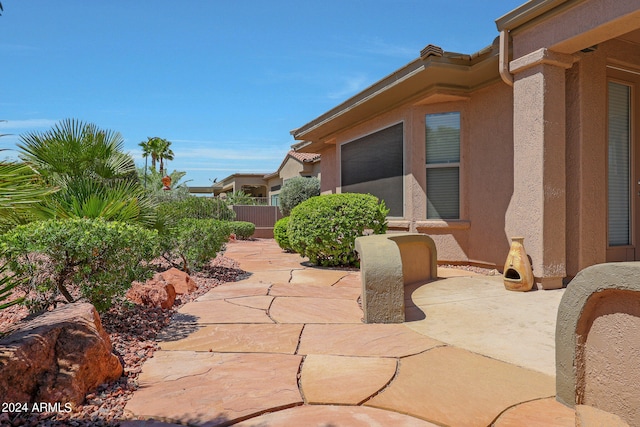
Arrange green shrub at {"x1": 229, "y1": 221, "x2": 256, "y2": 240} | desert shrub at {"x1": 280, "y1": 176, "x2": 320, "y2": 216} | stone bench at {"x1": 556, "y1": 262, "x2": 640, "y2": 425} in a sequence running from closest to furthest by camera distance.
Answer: stone bench at {"x1": 556, "y1": 262, "x2": 640, "y2": 425}, desert shrub at {"x1": 280, "y1": 176, "x2": 320, "y2": 216}, green shrub at {"x1": 229, "y1": 221, "x2": 256, "y2": 240}

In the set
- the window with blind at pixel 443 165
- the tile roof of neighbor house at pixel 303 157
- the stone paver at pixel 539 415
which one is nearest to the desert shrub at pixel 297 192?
the tile roof of neighbor house at pixel 303 157

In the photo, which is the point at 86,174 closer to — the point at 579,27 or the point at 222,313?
the point at 222,313

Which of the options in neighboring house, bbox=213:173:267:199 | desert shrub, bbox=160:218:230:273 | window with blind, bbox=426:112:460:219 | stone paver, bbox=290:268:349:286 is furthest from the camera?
neighboring house, bbox=213:173:267:199

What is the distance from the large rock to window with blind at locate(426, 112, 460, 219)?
6.62 metres

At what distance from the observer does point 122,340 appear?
338 cm

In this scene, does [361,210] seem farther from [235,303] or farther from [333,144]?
[333,144]

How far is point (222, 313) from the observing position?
176 inches

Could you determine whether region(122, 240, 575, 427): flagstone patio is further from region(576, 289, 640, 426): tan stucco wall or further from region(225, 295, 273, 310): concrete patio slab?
region(576, 289, 640, 426): tan stucco wall

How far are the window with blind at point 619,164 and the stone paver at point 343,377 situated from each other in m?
5.20

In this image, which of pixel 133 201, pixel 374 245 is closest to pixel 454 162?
pixel 374 245

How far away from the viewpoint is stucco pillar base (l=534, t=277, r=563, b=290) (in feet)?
Result: 18.1

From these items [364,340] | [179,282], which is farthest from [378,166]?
[364,340]

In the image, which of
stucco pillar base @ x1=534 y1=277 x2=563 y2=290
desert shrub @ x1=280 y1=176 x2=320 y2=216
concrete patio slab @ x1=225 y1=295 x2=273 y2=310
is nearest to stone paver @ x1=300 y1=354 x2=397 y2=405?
concrete patio slab @ x1=225 y1=295 x2=273 y2=310

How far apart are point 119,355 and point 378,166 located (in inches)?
294
